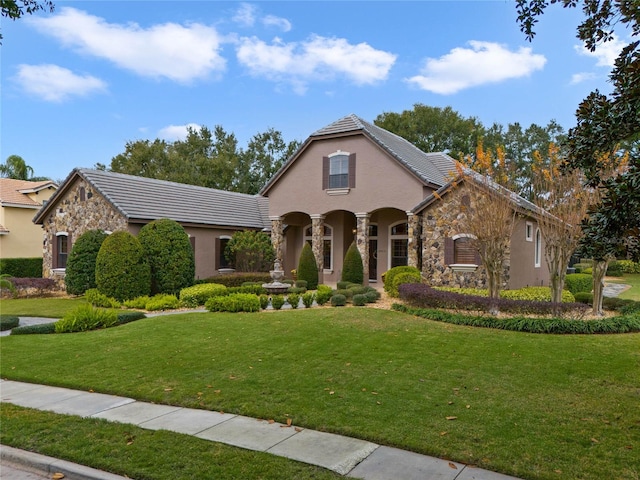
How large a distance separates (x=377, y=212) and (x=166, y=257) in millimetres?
10458

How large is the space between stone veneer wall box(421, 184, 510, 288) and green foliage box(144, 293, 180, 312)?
31.6 ft

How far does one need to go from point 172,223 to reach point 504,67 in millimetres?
13398

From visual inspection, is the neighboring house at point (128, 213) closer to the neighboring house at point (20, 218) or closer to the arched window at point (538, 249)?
the neighboring house at point (20, 218)

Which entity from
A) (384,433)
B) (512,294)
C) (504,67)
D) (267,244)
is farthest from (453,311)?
(267,244)

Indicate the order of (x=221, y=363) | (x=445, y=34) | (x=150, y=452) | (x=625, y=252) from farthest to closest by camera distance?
(x=445, y=34), (x=221, y=363), (x=150, y=452), (x=625, y=252)

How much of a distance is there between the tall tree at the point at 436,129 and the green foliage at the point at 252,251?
861 inches

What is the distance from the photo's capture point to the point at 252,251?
73.6ft

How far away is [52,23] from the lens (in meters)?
8.09

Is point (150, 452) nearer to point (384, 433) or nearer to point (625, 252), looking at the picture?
point (384, 433)

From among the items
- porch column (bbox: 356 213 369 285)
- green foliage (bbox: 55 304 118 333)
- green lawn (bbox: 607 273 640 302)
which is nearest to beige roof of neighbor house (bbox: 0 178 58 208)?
green foliage (bbox: 55 304 118 333)

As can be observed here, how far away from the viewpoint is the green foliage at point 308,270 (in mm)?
20547

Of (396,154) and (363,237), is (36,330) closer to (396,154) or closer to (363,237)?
(363,237)

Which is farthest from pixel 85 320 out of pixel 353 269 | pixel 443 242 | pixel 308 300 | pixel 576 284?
pixel 576 284

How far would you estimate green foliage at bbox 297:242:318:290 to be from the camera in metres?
20.5
